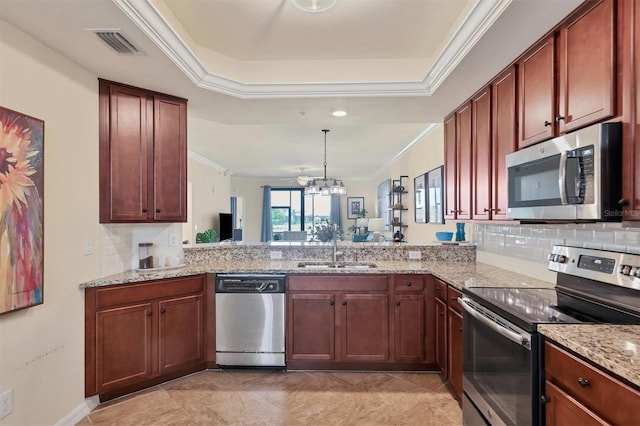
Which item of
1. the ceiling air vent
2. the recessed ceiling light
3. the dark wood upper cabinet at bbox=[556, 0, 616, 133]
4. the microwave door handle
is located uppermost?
the recessed ceiling light

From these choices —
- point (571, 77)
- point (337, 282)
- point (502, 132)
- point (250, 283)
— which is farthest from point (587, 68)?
point (250, 283)

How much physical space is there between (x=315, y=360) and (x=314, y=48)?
2595 millimetres

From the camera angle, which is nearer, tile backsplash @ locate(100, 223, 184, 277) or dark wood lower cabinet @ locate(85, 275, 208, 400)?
dark wood lower cabinet @ locate(85, 275, 208, 400)

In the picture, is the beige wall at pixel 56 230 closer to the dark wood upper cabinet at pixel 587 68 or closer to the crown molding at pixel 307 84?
the crown molding at pixel 307 84

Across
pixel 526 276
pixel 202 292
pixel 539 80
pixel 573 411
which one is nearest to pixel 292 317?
→ pixel 202 292

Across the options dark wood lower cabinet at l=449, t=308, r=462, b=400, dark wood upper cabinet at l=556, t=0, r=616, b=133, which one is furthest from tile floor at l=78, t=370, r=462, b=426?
dark wood upper cabinet at l=556, t=0, r=616, b=133

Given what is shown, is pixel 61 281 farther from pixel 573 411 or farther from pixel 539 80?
pixel 539 80

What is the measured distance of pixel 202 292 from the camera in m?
3.00

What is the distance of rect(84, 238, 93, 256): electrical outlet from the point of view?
2.48 metres

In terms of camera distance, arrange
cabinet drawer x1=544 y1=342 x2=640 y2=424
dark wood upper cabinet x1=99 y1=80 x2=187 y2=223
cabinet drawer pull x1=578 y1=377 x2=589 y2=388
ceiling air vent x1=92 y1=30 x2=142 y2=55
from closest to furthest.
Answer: cabinet drawer x1=544 y1=342 x2=640 y2=424, cabinet drawer pull x1=578 y1=377 x2=589 y2=388, ceiling air vent x1=92 y1=30 x2=142 y2=55, dark wood upper cabinet x1=99 y1=80 x2=187 y2=223

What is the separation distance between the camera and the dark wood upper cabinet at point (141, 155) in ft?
8.66

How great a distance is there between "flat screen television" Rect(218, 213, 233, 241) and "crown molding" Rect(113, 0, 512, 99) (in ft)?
19.9

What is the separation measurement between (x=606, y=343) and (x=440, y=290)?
1554 millimetres

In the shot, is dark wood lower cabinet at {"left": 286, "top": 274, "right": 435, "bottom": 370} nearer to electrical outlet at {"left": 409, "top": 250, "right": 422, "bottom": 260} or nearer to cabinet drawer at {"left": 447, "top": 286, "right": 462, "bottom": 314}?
cabinet drawer at {"left": 447, "top": 286, "right": 462, "bottom": 314}
